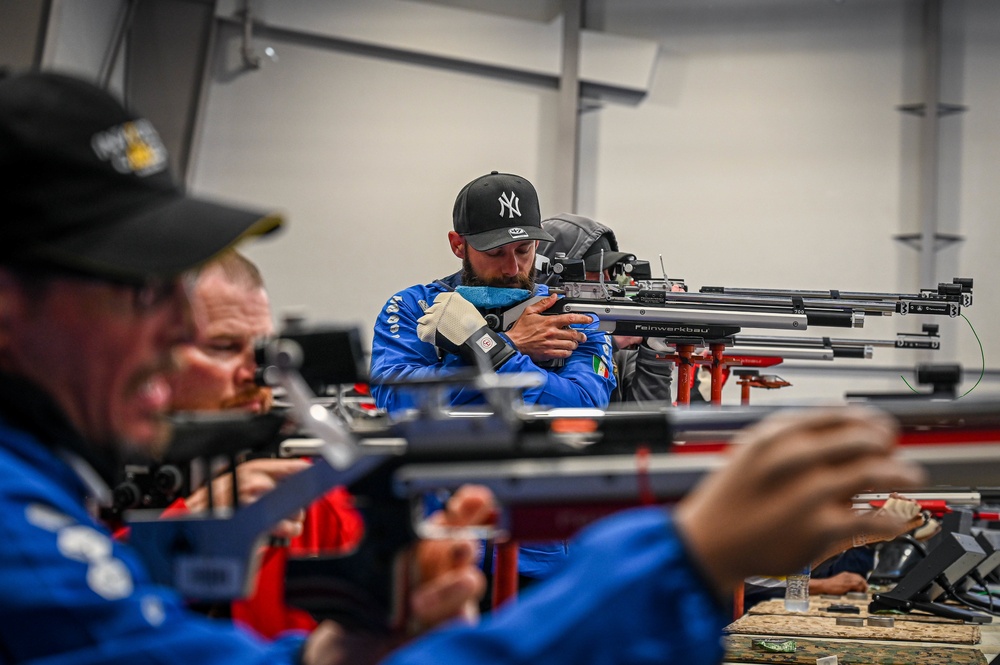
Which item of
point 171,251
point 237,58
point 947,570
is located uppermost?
Answer: point 237,58

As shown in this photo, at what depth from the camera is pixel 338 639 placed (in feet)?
3.10

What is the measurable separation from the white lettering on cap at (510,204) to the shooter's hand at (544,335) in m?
0.25

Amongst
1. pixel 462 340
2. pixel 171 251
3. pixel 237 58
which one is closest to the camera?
pixel 171 251

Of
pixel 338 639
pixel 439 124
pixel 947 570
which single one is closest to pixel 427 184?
pixel 439 124

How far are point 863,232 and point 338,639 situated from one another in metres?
6.84

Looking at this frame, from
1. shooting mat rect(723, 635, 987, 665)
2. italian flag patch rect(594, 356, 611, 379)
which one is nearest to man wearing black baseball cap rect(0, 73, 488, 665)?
shooting mat rect(723, 635, 987, 665)

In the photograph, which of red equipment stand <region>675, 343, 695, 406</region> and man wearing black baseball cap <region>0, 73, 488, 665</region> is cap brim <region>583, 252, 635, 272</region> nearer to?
red equipment stand <region>675, 343, 695, 406</region>

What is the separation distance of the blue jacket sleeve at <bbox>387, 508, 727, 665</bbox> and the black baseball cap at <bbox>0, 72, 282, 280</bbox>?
35cm

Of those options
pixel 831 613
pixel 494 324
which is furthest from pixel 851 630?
pixel 494 324

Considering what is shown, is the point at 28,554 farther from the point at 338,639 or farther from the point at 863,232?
the point at 863,232

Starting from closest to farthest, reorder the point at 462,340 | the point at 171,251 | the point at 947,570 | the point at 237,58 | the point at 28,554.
Result: the point at 28,554 < the point at 171,251 < the point at 462,340 < the point at 947,570 < the point at 237,58

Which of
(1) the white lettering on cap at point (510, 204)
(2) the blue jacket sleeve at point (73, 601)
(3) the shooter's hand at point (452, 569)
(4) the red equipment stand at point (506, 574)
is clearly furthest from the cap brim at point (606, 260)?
(2) the blue jacket sleeve at point (73, 601)

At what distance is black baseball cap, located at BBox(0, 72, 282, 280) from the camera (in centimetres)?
73

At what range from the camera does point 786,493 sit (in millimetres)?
651
